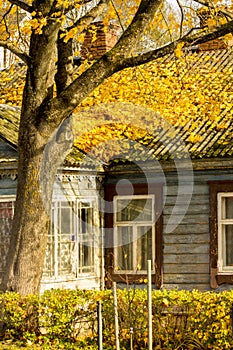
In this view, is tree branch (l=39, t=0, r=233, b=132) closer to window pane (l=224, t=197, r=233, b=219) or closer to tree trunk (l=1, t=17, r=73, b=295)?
tree trunk (l=1, t=17, r=73, b=295)

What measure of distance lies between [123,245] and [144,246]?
540mm

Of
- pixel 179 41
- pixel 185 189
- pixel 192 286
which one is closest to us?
pixel 179 41

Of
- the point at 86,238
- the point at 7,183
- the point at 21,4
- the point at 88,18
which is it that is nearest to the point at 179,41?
the point at 88,18

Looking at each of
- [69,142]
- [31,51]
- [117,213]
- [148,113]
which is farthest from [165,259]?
[31,51]

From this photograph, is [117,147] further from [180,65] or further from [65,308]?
[65,308]

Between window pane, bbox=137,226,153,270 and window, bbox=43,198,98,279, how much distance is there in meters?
0.99

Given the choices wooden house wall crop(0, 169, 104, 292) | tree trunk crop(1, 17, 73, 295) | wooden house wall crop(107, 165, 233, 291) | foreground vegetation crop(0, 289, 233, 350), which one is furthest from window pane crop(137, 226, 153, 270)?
foreground vegetation crop(0, 289, 233, 350)

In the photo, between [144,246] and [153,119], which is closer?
[144,246]

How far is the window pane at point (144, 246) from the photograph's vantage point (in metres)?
20.1

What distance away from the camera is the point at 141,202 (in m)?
20.2

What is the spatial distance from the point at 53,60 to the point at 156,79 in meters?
6.78

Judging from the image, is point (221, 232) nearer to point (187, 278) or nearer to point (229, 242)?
point (229, 242)

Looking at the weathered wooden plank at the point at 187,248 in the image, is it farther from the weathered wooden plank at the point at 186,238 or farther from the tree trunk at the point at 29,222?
the tree trunk at the point at 29,222

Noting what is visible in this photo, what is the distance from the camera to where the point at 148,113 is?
2077 centimetres
